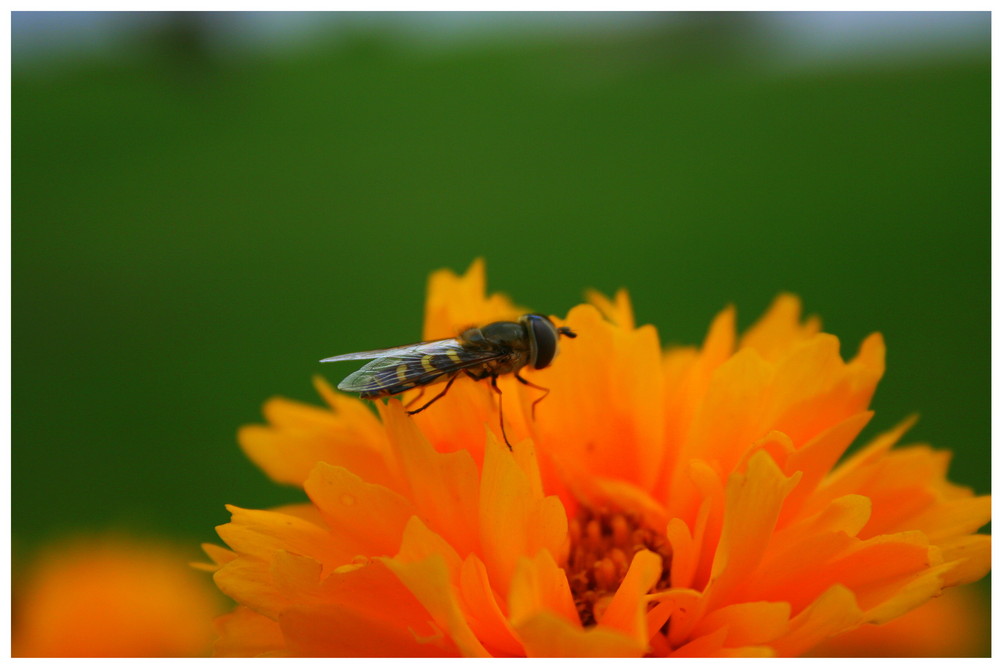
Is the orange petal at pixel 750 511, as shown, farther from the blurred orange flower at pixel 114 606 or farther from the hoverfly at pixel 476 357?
the blurred orange flower at pixel 114 606

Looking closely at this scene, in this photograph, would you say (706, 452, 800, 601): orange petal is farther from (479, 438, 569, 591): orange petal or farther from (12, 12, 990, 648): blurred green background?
(12, 12, 990, 648): blurred green background

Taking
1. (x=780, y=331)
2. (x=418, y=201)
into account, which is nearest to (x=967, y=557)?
(x=780, y=331)

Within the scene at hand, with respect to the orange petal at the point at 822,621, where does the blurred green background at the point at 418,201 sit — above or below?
above

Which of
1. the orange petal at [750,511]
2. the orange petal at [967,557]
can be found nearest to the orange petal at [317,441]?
the orange petal at [750,511]

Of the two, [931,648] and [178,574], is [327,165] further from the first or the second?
[931,648]

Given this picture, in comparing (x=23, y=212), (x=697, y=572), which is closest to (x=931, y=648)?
(x=697, y=572)

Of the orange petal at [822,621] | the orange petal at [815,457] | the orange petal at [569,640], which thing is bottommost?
the orange petal at [822,621]

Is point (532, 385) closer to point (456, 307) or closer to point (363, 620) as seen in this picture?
point (456, 307)
